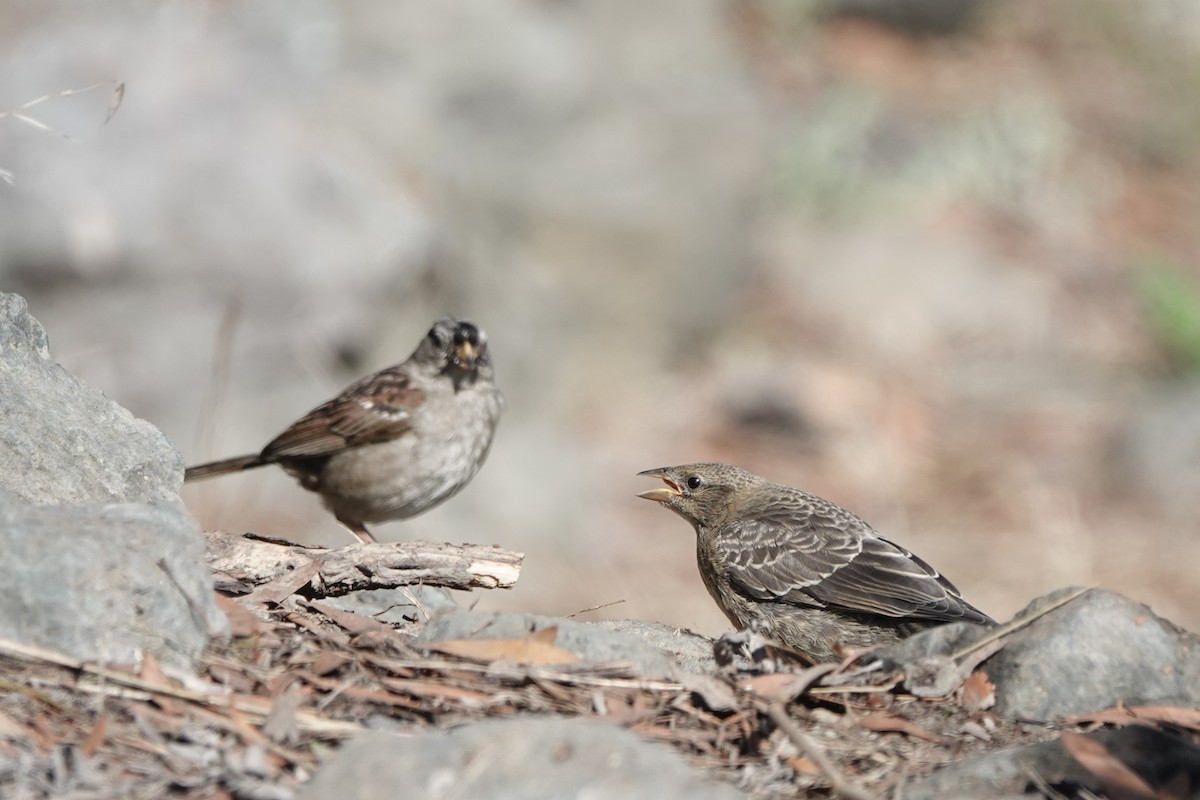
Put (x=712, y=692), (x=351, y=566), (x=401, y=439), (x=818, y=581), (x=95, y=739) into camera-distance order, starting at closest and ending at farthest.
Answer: (x=95, y=739)
(x=712, y=692)
(x=351, y=566)
(x=818, y=581)
(x=401, y=439)

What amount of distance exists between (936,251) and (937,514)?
404cm

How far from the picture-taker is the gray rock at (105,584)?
3764mm

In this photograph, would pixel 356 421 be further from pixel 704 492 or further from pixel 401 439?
pixel 704 492

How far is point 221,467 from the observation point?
792 cm

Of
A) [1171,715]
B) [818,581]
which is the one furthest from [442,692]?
[818,581]

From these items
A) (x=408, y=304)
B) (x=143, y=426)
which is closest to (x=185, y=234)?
(x=408, y=304)

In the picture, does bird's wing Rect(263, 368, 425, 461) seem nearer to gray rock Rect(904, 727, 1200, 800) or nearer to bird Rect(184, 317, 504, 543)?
bird Rect(184, 317, 504, 543)

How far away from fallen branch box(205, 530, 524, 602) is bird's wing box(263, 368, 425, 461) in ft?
8.90

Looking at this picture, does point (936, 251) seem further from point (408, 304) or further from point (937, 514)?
point (408, 304)

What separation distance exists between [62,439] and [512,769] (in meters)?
2.13

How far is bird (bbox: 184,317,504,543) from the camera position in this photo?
7855mm

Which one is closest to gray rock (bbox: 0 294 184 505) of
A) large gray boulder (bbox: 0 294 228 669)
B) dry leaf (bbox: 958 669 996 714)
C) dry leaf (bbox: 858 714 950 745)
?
large gray boulder (bbox: 0 294 228 669)

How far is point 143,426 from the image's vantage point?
485 cm

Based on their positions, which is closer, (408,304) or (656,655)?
(656,655)
